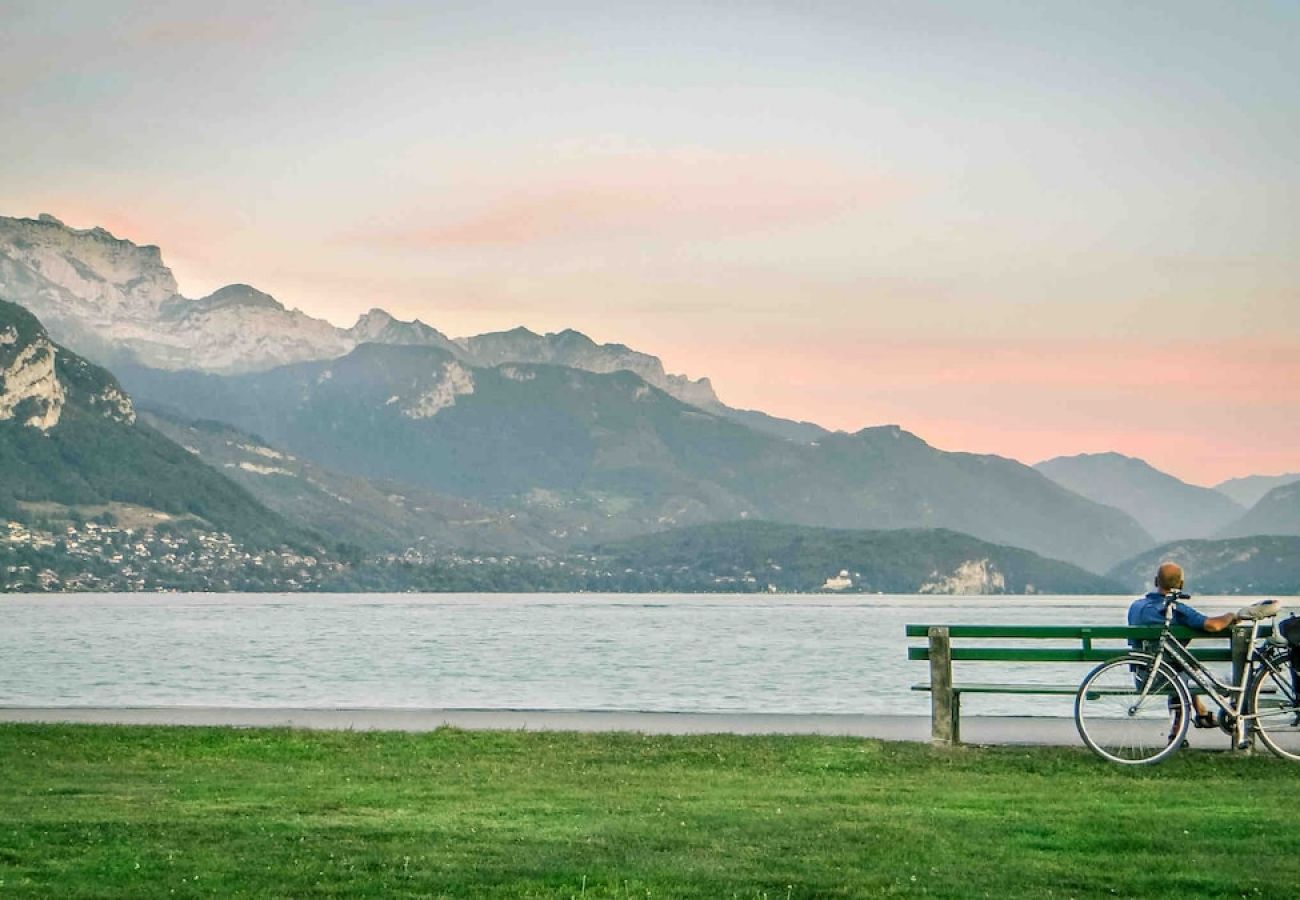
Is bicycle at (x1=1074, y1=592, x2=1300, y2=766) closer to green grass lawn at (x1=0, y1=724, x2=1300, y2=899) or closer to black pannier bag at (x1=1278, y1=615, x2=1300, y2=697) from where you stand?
black pannier bag at (x1=1278, y1=615, x2=1300, y2=697)

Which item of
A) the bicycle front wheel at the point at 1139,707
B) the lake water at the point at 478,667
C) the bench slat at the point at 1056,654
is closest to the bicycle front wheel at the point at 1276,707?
the bench slat at the point at 1056,654

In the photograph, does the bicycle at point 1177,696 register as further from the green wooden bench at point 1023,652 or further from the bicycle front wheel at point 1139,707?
the green wooden bench at point 1023,652

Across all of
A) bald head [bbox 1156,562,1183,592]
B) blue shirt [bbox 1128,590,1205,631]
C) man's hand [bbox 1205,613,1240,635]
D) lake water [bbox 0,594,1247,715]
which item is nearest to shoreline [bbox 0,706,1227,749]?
blue shirt [bbox 1128,590,1205,631]

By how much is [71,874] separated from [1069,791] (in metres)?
8.89

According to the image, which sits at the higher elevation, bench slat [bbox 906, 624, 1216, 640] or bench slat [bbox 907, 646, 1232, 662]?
bench slat [bbox 906, 624, 1216, 640]

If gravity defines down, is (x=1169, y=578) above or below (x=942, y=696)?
above

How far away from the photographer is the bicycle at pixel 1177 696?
59.6 feet

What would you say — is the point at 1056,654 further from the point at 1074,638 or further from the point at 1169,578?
the point at 1074,638

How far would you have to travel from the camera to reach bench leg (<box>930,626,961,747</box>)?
63.6ft

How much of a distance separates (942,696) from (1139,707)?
2203 mm

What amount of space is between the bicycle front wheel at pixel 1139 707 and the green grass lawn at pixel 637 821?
33 centimetres

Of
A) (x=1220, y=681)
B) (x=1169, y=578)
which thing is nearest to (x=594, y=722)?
(x=1169, y=578)

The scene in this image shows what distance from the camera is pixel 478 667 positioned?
75562mm

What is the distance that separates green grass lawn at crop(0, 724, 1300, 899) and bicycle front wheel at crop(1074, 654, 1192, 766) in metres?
0.33
